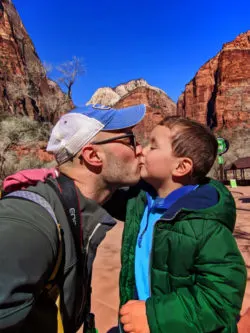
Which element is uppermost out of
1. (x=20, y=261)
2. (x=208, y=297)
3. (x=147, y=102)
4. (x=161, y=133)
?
(x=147, y=102)

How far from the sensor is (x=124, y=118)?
68.2 inches

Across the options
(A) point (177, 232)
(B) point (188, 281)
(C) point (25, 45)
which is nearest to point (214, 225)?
(A) point (177, 232)

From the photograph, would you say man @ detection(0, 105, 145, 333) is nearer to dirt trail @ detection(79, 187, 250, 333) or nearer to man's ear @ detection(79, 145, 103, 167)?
man's ear @ detection(79, 145, 103, 167)

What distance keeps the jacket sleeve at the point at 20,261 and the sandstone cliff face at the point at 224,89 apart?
2306 inches

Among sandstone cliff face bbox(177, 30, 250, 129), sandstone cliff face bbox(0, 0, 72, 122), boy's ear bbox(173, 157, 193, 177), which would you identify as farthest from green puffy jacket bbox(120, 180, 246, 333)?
sandstone cliff face bbox(177, 30, 250, 129)

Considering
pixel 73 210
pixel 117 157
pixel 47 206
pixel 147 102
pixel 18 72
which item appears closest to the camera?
pixel 47 206

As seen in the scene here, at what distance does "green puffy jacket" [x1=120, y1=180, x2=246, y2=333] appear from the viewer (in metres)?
1.22

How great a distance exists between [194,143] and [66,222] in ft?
3.08

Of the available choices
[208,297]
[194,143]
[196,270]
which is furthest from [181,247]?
[194,143]

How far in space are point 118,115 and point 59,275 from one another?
104 cm

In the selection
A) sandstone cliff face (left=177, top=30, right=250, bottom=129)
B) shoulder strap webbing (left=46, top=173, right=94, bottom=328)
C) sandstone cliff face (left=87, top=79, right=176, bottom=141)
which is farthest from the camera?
sandstone cliff face (left=87, top=79, right=176, bottom=141)

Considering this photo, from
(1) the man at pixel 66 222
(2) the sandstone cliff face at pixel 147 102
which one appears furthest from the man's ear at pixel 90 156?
(2) the sandstone cliff face at pixel 147 102

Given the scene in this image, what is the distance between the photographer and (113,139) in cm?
166

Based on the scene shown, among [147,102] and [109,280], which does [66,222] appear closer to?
[109,280]
